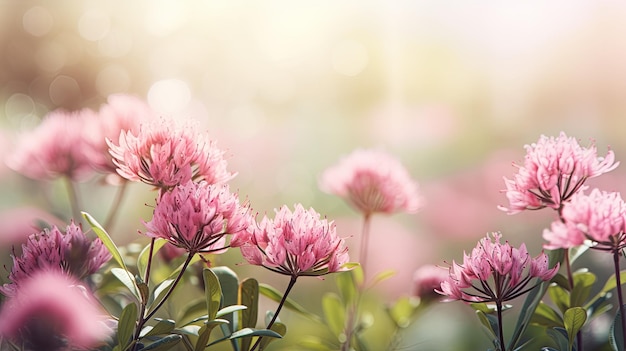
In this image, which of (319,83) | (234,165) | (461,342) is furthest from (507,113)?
(461,342)

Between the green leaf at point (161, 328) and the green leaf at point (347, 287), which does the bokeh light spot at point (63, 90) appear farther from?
the green leaf at point (161, 328)

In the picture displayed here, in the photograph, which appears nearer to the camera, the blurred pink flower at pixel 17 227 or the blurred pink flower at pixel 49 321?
the blurred pink flower at pixel 49 321

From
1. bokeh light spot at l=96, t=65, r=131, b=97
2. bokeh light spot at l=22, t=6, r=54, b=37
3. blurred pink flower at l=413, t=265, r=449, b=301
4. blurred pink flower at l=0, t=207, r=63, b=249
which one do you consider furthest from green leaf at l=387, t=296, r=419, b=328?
bokeh light spot at l=22, t=6, r=54, b=37

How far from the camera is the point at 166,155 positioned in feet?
1.47

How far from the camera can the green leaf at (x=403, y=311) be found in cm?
70

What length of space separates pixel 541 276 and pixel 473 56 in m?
1.27

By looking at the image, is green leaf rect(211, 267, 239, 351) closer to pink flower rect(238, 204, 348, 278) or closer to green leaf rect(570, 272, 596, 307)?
pink flower rect(238, 204, 348, 278)

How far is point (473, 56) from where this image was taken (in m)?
1.65

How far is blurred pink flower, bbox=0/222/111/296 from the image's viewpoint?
45 centimetres

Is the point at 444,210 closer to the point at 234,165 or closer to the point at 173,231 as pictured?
the point at 234,165

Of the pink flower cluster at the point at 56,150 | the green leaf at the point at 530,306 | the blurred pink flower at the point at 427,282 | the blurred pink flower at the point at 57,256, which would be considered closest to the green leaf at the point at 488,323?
the green leaf at the point at 530,306

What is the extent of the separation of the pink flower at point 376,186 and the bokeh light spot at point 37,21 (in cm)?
165

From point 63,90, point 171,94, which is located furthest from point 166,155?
point 63,90

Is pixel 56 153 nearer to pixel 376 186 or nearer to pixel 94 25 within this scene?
pixel 376 186
